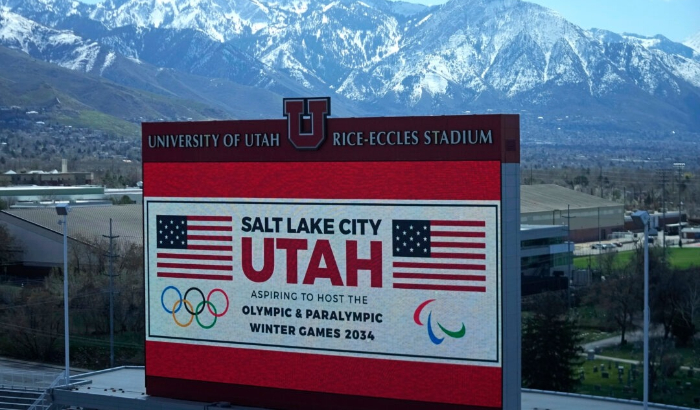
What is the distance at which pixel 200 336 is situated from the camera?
28953 millimetres

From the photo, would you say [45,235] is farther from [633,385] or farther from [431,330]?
[431,330]

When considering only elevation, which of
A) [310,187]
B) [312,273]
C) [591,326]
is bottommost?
[591,326]

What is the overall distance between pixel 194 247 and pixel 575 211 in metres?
74.5

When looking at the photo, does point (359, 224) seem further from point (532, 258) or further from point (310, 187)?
point (532, 258)

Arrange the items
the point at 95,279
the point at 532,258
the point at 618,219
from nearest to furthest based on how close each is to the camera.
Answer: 1. the point at 95,279
2. the point at 532,258
3. the point at 618,219

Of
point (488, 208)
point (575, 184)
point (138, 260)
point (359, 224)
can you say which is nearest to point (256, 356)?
point (359, 224)

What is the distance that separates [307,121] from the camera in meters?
27.8

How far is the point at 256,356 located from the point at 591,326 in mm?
32133

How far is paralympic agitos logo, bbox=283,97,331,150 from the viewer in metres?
27.5

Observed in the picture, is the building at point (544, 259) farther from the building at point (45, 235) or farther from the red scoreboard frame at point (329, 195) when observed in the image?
the red scoreboard frame at point (329, 195)

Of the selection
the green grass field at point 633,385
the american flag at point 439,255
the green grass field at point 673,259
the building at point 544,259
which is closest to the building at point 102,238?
the building at point 544,259

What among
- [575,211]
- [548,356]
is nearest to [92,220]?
[575,211]

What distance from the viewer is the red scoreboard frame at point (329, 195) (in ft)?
Result: 83.2

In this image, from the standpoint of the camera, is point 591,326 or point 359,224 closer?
point 359,224
